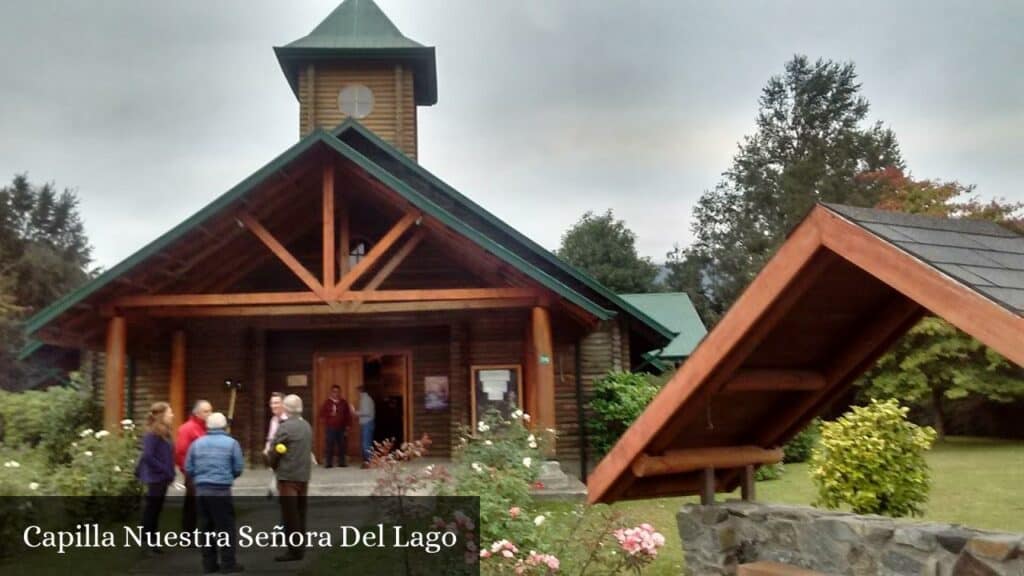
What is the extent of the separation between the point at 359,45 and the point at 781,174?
92.1ft

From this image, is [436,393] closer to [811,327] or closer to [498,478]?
[498,478]

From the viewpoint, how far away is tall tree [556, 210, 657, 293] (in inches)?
1676

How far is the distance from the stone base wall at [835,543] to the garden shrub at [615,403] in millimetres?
10315

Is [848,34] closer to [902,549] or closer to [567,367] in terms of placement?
[567,367]

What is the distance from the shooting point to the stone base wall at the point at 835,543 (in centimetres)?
352

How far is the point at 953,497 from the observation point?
1214 cm

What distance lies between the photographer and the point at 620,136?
45156 millimetres

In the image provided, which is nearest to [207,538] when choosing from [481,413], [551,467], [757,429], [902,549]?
[757,429]

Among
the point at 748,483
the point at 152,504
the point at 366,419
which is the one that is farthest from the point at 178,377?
the point at 748,483

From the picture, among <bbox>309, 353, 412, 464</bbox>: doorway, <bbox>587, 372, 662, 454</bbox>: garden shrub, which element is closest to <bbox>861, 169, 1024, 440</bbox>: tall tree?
<bbox>587, 372, 662, 454</bbox>: garden shrub

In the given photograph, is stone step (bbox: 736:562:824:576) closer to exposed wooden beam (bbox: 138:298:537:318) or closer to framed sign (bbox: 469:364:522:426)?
exposed wooden beam (bbox: 138:298:537:318)

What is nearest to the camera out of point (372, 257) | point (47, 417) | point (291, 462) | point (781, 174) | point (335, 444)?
point (291, 462)

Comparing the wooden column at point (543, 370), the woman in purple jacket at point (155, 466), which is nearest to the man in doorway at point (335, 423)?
the wooden column at point (543, 370)

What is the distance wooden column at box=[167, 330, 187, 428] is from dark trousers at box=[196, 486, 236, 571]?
804 centimetres
